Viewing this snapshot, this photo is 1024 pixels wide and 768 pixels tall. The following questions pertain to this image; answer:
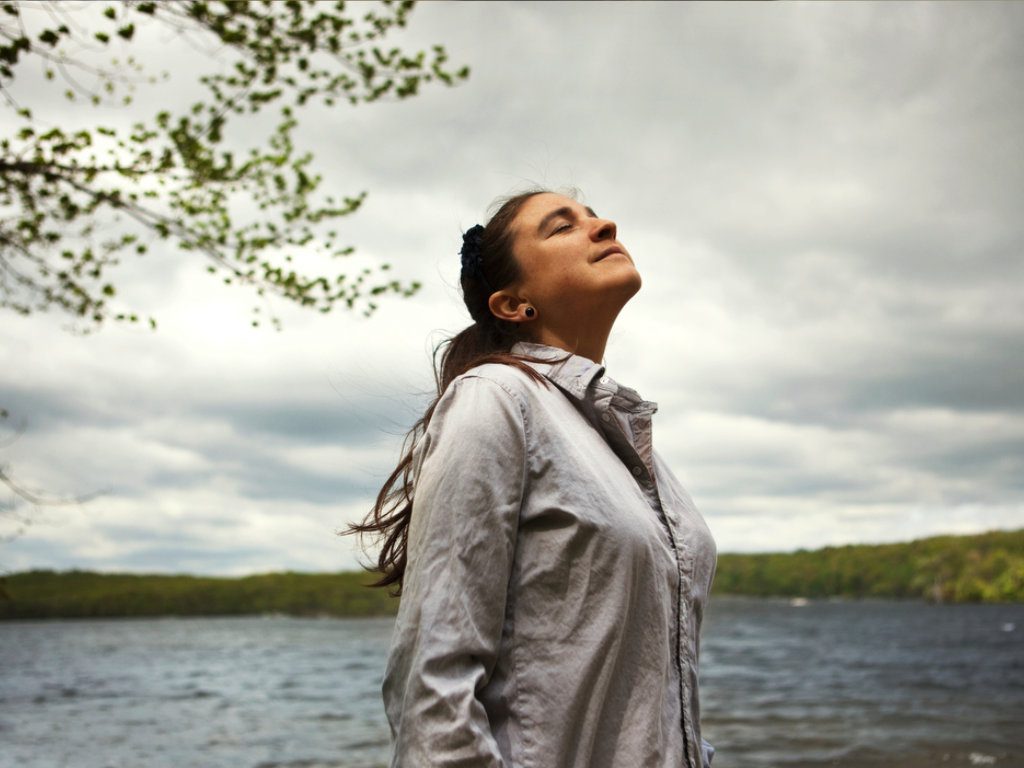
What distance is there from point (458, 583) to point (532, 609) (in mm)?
171

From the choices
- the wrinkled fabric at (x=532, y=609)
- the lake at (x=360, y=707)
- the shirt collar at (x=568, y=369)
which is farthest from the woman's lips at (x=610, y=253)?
the lake at (x=360, y=707)

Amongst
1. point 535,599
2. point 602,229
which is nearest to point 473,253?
point 602,229

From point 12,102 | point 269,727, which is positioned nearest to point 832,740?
point 269,727

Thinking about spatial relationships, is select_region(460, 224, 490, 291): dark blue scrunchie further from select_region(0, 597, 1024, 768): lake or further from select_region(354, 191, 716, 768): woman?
select_region(0, 597, 1024, 768): lake

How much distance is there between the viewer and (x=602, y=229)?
2514mm

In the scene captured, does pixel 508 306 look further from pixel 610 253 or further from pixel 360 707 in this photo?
pixel 360 707

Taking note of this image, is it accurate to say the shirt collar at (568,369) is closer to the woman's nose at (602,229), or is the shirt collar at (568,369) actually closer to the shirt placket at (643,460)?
the shirt placket at (643,460)

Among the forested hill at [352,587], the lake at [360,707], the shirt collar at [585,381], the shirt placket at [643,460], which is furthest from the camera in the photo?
the forested hill at [352,587]

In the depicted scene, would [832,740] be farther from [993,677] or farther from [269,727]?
[993,677]

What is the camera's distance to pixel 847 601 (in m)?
169

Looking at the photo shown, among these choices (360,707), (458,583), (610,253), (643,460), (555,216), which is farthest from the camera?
(360,707)

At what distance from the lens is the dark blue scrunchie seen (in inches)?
104

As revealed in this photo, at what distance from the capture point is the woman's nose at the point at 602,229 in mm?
2508

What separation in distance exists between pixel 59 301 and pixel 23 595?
15598 cm
